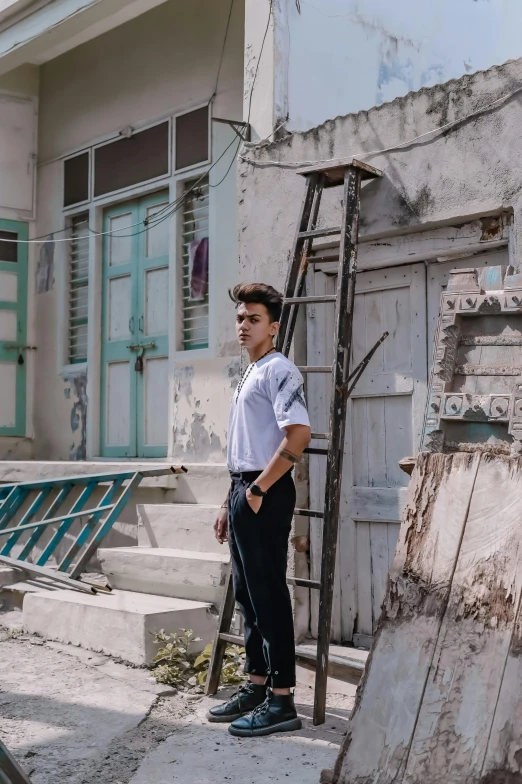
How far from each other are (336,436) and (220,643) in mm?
1226

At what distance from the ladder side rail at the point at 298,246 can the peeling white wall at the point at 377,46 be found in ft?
4.38

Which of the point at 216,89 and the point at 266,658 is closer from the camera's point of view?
the point at 266,658

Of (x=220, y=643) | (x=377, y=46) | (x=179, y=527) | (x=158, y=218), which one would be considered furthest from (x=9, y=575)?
(x=377, y=46)

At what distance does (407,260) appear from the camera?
4.87 meters

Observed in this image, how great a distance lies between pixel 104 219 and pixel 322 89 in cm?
317

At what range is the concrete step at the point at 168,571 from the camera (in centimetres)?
556

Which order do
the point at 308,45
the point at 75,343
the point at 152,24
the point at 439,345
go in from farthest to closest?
1. the point at 75,343
2. the point at 152,24
3. the point at 308,45
4. the point at 439,345

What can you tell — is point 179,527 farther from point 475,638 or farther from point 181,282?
point 475,638

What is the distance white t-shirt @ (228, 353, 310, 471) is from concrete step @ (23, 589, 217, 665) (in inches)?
59.1

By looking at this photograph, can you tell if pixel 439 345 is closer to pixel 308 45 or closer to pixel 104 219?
pixel 308 45

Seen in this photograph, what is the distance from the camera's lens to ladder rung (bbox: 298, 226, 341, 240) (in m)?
4.61

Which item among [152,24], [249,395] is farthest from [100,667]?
[152,24]

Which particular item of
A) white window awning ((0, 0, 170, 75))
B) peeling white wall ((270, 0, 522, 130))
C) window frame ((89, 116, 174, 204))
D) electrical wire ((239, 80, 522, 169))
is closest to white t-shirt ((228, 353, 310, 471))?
electrical wire ((239, 80, 522, 169))

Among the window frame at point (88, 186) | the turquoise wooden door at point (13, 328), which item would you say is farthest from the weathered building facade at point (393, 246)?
the turquoise wooden door at point (13, 328)
